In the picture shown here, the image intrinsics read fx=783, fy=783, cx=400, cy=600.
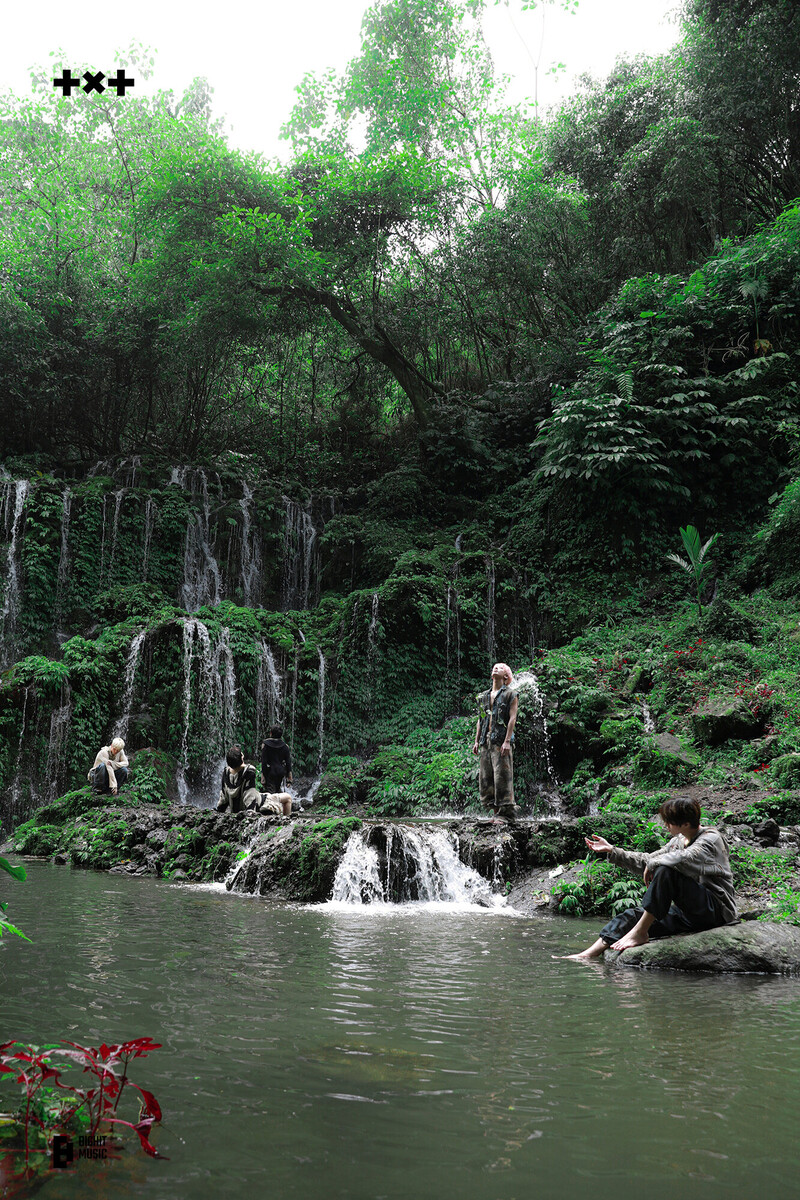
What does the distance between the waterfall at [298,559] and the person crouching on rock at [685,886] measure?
16.6 m

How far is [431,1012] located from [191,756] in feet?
40.8

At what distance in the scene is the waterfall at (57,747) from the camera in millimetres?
14492

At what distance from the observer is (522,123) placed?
88.3 ft

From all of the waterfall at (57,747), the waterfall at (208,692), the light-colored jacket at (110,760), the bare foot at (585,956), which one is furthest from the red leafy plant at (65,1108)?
the waterfall at (208,692)

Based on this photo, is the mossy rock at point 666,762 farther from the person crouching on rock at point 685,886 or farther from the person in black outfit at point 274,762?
the person crouching on rock at point 685,886

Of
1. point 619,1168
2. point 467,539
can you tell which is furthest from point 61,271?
point 619,1168

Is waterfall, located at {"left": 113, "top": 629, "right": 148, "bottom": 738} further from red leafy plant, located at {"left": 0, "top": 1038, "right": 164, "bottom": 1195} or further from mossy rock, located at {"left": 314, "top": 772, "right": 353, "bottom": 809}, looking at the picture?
red leafy plant, located at {"left": 0, "top": 1038, "right": 164, "bottom": 1195}

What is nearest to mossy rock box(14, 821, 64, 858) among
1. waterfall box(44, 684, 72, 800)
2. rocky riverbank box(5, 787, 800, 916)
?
rocky riverbank box(5, 787, 800, 916)

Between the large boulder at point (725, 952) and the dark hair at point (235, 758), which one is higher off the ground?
the dark hair at point (235, 758)

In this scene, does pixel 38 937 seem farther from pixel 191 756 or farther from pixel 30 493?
pixel 30 493

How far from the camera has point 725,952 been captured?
5000 millimetres

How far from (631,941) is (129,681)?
1238 centimetres

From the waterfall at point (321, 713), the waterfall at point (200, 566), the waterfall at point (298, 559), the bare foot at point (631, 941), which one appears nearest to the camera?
the bare foot at point (631, 941)

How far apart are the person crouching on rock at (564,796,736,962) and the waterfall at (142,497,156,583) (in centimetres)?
1729
